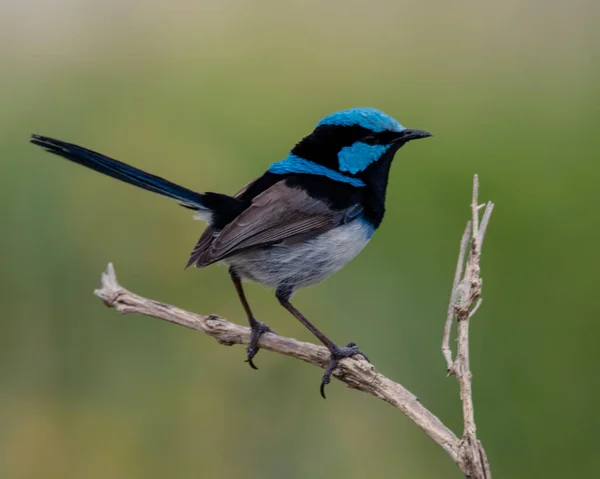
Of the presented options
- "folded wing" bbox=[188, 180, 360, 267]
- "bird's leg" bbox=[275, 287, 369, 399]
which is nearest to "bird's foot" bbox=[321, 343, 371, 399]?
"bird's leg" bbox=[275, 287, 369, 399]

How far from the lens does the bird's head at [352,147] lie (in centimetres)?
236

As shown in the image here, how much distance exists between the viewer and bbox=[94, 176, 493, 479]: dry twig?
1453mm

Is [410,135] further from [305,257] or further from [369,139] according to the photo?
[305,257]

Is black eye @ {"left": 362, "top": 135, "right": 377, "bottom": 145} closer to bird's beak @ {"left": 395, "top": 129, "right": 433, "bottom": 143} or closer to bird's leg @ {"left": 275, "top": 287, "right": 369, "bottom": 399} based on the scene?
bird's beak @ {"left": 395, "top": 129, "right": 433, "bottom": 143}

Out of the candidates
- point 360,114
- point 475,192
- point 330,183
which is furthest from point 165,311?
point 475,192

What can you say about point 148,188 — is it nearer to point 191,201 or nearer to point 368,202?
point 191,201

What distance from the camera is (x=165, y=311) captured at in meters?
2.24

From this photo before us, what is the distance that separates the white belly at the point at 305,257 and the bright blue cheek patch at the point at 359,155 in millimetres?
183

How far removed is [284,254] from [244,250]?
4.8 inches

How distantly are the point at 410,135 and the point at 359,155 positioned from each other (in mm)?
170

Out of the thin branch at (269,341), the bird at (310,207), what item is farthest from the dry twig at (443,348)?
the bird at (310,207)

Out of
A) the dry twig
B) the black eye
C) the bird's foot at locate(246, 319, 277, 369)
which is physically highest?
the black eye

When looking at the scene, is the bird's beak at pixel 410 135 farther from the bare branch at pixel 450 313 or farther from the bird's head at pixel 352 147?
the bare branch at pixel 450 313

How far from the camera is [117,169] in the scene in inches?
82.8
